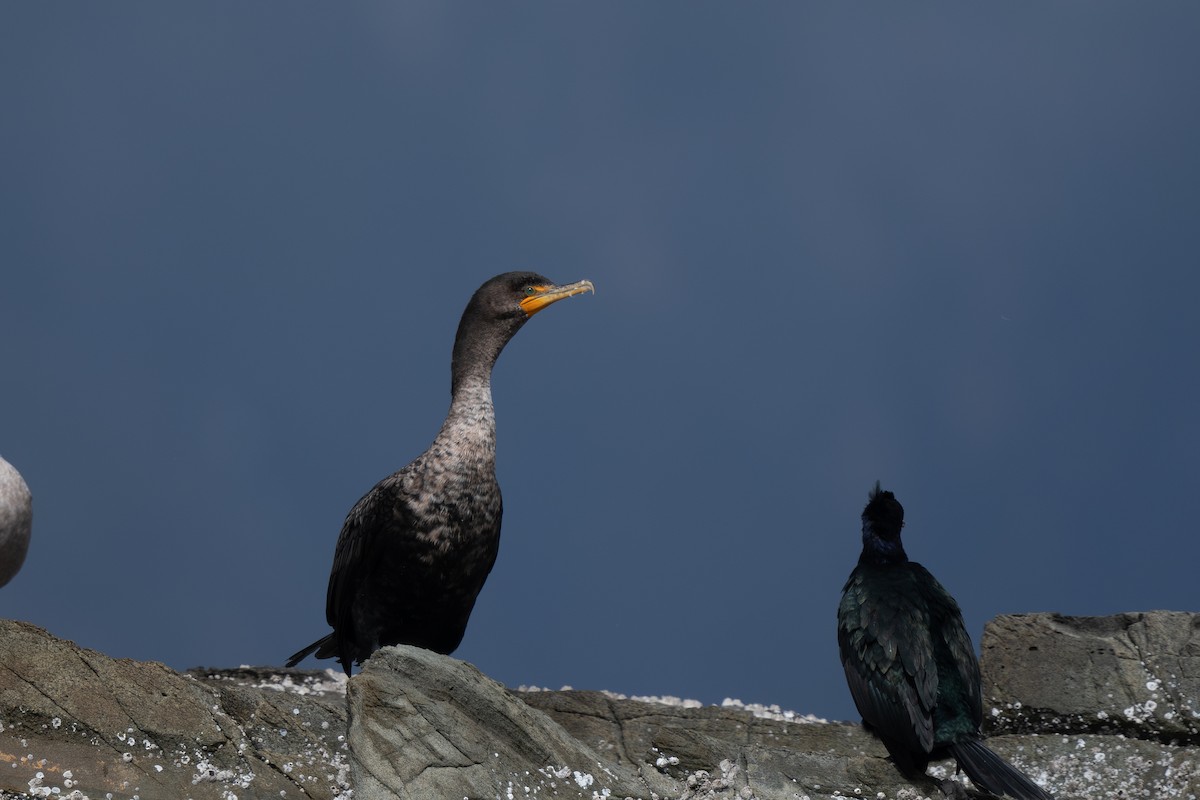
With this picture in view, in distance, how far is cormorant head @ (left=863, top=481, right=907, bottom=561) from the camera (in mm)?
7578

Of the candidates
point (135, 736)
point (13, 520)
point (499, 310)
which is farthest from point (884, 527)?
point (13, 520)

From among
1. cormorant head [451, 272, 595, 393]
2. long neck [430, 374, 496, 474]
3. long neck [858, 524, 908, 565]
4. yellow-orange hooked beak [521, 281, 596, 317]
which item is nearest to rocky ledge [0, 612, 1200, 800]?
long neck [858, 524, 908, 565]

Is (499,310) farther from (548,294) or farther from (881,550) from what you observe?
(881,550)

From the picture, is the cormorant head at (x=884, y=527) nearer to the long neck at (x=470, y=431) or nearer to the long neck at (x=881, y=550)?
the long neck at (x=881, y=550)

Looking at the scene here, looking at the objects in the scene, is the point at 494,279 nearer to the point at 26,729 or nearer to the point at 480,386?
the point at 480,386

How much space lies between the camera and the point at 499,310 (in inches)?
344

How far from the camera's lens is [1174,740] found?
7582 millimetres

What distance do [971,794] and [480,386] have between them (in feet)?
12.1

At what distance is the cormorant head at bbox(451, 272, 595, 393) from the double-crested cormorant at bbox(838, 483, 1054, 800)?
2.67 m

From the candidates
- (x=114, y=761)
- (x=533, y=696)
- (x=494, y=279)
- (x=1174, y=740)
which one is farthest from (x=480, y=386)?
(x=1174, y=740)

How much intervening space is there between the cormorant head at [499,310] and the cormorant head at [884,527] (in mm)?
2362

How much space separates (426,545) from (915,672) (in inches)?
110

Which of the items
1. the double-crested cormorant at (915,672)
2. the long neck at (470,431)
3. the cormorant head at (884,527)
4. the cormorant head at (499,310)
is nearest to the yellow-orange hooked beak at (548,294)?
the cormorant head at (499,310)

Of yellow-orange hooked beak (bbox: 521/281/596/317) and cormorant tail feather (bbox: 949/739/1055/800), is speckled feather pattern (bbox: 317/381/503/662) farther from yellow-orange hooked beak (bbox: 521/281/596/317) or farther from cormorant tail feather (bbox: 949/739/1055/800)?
cormorant tail feather (bbox: 949/739/1055/800)
